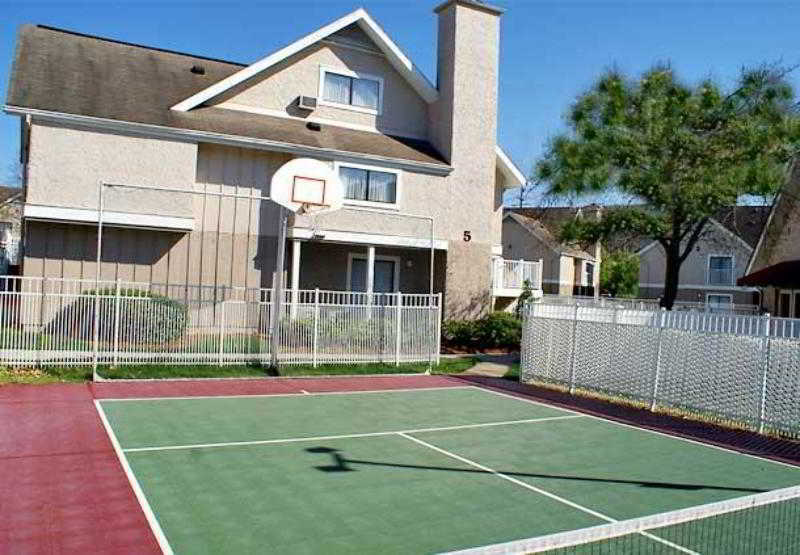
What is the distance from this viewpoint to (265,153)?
23344 mm

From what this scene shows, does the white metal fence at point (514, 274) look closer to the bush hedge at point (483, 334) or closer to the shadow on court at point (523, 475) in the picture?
the bush hedge at point (483, 334)

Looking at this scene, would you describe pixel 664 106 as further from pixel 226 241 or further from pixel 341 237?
pixel 226 241

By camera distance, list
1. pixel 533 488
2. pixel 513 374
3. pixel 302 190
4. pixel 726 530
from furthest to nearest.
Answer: pixel 513 374
pixel 302 190
pixel 533 488
pixel 726 530

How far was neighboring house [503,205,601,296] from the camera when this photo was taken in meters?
46.3

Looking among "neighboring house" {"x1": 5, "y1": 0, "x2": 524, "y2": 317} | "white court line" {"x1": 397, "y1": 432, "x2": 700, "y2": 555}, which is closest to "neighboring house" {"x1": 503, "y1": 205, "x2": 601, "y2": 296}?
"neighboring house" {"x1": 5, "y1": 0, "x2": 524, "y2": 317}

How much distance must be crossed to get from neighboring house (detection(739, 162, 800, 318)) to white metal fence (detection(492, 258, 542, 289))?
25.6 feet

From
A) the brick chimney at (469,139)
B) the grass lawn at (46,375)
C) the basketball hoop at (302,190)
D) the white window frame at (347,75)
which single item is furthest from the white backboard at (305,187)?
the brick chimney at (469,139)

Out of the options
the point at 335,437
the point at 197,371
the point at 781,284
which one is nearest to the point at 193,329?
the point at 197,371

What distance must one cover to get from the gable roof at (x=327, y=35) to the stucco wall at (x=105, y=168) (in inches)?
80.9

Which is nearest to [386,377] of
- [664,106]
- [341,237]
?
[341,237]

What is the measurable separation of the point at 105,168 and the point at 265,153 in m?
4.93

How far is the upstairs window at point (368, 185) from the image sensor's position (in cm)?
2438

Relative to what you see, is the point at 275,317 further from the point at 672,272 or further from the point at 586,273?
the point at 586,273

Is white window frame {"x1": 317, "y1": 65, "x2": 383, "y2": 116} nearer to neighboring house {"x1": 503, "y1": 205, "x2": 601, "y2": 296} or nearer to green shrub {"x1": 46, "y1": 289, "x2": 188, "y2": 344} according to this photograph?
green shrub {"x1": 46, "y1": 289, "x2": 188, "y2": 344}
